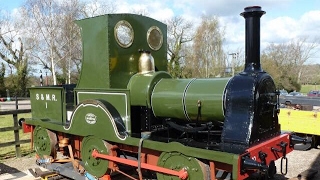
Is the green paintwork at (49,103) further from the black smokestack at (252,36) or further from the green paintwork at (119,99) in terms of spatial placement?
the black smokestack at (252,36)

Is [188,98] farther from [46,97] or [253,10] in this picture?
[46,97]

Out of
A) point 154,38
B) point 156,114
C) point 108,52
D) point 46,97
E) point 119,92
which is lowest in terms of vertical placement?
point 156,114

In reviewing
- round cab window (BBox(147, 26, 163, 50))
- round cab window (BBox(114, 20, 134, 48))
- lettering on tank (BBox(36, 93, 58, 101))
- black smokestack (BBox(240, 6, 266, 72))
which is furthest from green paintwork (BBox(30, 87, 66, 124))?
black smokestack (BBox(240, 6, 266, 72))

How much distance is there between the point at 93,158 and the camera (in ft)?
14.6

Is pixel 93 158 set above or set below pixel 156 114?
below

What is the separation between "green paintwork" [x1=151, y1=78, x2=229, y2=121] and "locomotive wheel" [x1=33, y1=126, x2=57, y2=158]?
2230 mm

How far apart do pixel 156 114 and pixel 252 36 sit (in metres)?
1.64

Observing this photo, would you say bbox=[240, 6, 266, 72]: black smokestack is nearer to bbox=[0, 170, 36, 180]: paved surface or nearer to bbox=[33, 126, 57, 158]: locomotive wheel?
bbox=[33, 126, 57, 158]: locomotive wheel

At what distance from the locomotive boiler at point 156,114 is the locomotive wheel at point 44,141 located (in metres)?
0.02

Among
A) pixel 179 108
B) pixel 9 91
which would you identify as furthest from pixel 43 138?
pixel 9 91

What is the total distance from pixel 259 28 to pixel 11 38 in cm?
3200

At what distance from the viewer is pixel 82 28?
4789mm

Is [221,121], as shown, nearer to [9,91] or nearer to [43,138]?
[43,138]

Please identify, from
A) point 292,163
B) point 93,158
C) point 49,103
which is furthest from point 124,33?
point 292,163
